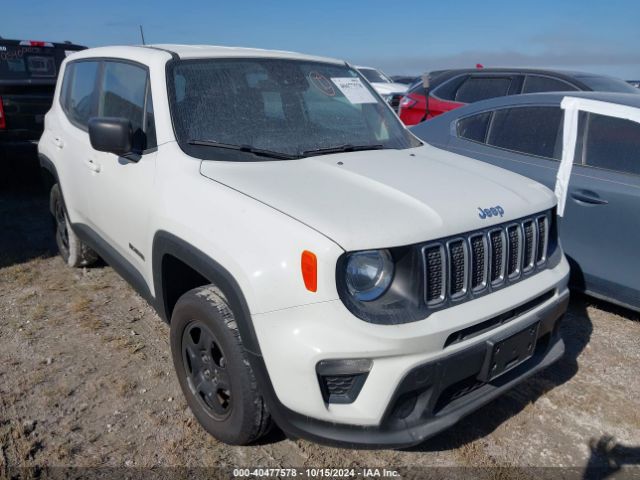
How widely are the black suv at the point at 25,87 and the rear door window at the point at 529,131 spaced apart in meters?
5.27

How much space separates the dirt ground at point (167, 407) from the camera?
2.62 meters

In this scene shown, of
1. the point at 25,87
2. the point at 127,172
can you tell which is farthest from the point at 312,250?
the point at 25,87

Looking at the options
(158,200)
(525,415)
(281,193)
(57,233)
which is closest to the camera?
(281,193)

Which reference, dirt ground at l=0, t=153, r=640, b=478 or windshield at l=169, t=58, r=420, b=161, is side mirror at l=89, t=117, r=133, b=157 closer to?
windshield at l=169, t=58, r=420, b=161

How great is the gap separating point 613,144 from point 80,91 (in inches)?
153

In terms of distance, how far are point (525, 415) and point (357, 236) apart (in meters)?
1.63

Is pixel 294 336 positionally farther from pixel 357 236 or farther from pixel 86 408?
pixel 86 408

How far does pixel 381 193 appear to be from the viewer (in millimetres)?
2455

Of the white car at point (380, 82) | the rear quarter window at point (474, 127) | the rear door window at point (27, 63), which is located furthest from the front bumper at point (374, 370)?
the white car at point (380, 82)

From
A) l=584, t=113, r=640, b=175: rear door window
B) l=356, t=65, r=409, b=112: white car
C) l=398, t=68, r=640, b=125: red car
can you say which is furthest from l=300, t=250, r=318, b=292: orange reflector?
l=356, t=65, r=409, b=112: white car

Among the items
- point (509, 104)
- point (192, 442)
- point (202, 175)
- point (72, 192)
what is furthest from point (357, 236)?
point (509, 104)

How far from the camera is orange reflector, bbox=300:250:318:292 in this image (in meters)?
2.02

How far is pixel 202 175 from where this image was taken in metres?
2.61

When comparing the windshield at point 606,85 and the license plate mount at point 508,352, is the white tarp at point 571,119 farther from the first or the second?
the windshield at point 606,85
